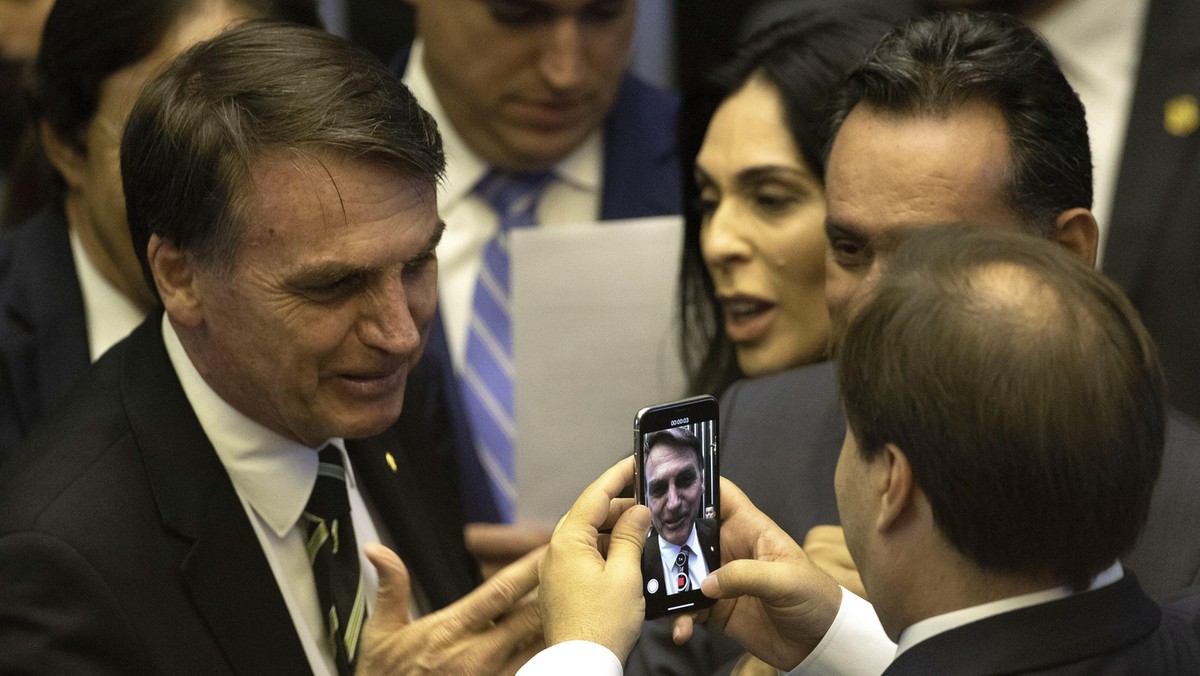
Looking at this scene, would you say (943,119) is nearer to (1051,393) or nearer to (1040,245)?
(1040,245)

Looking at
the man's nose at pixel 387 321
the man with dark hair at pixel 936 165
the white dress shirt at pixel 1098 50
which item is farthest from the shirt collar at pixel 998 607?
the white dress shirt at pixel 1098 50

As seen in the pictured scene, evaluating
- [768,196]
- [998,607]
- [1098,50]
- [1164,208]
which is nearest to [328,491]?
[998,607]

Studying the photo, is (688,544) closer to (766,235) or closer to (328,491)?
(328,491)

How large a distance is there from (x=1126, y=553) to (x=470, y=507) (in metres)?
1.79

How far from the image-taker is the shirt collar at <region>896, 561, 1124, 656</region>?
5.43ft

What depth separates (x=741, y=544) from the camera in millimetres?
2066

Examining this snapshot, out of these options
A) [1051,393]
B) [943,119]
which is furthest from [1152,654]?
[943,119]

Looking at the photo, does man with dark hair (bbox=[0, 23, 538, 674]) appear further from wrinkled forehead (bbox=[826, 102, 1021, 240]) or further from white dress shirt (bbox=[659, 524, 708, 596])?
wrinkled forehead (bbox=[826, 102, 1021, 240])

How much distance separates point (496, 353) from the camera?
3.40 metres

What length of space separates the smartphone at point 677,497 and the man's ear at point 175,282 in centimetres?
70

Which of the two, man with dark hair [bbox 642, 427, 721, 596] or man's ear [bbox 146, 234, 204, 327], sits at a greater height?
man's ear [bbox 146, 234, 204, 327]

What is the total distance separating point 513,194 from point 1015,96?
1505 millimetres

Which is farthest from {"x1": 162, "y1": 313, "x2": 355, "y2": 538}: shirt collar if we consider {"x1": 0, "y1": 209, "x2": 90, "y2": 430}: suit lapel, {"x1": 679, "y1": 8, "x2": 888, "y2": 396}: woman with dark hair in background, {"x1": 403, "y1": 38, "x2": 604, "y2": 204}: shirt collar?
{"x1": 403, "y1": 38, "x2": 604, "y2": 204}: shirt collar

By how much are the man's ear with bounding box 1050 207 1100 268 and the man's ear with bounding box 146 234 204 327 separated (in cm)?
139
